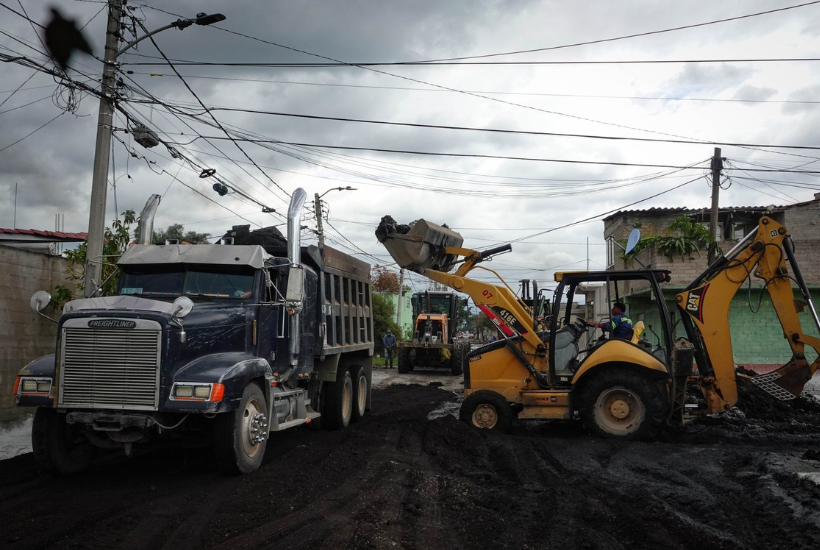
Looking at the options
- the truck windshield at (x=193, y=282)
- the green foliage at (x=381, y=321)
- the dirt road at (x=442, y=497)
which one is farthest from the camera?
the green foliage at (x=381, y=321)

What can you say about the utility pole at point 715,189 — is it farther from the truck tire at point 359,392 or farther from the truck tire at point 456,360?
the truck tire at point 359,392

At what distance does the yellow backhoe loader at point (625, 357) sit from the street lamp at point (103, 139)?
4.34m

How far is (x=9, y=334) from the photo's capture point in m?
10.1

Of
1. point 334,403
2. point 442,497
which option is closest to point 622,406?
point 334,403

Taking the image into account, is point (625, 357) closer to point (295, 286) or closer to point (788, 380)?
point (788, 380)

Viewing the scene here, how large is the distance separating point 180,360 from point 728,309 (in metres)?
7.89

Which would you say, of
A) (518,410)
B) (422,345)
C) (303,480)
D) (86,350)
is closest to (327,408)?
(518,410)

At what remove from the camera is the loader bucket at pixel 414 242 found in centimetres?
1114

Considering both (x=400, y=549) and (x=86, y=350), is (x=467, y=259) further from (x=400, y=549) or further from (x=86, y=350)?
(x=400, y=549)

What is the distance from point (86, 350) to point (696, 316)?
8447mm

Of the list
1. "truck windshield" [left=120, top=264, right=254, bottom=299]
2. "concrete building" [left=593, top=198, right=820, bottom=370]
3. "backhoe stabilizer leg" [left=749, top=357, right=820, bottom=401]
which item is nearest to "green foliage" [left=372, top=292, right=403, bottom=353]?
"concrete building" [left=593, top=198, right=820, bottom=370]

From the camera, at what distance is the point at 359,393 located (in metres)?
12.6

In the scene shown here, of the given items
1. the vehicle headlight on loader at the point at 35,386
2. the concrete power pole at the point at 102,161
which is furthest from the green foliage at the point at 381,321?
the vehicle headlight on loader at the point at 35,386

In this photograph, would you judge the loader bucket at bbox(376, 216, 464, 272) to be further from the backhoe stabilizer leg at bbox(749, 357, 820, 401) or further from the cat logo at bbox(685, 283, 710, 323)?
the backhoe stabilizer leg at bbox(749, 357, 820, 401)
